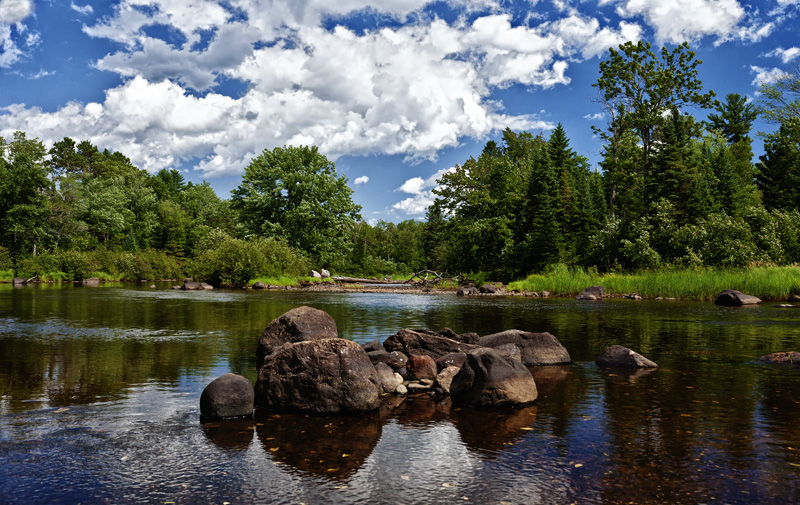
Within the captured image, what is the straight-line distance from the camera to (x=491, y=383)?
10648mm

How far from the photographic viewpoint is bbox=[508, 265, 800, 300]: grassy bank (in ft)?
118

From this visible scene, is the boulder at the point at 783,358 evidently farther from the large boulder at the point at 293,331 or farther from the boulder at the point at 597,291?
the boulder at the point at 597,291

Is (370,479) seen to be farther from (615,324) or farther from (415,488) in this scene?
(615,324)

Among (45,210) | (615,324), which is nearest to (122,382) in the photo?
(615,324)

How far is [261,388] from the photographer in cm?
1066

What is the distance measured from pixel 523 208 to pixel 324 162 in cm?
2871

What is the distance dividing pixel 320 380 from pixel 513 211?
57397mm

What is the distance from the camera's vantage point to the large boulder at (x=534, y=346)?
15086mm

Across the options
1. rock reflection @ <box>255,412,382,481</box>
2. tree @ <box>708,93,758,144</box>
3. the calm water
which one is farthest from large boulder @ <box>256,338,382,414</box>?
tree @ <box>708,93,758,144</box>

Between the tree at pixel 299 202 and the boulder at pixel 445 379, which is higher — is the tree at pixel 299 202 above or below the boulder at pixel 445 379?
above

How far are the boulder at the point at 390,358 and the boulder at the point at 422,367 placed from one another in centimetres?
20

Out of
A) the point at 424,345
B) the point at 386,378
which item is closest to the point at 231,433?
the point at 386,378

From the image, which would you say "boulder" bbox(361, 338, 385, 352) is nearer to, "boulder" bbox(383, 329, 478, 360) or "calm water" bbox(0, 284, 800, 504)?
"boulder" bbox(383, 329, 478, 360)

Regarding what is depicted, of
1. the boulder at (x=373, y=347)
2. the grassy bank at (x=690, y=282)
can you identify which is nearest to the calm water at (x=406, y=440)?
the boulder at (x=373, y=347)
